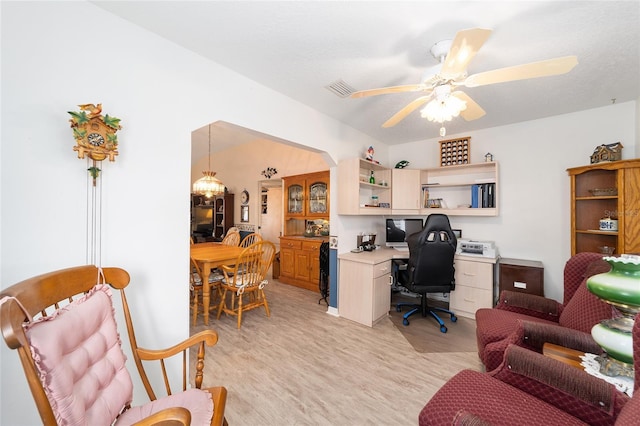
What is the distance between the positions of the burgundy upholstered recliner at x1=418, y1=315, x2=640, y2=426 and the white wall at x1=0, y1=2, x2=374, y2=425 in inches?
66.8

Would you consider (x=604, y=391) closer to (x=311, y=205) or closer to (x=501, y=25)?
(x=501, y=25)

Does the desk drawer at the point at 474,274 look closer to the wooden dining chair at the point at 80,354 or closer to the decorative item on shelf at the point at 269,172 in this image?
the wooden dining chair at the point at 80,354

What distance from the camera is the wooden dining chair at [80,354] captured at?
28.8 inches

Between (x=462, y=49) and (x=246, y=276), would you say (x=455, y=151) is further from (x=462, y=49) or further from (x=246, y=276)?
(x=246, y=276)

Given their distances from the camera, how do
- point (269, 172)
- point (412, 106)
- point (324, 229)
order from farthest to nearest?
1. point (269, 172)
2. point (324, 229)
3. point (412, 106)

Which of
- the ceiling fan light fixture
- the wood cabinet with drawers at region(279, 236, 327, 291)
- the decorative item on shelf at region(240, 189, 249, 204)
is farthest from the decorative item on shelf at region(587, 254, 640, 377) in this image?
the decorative item on shelf at region(240, 189, 249, 204)

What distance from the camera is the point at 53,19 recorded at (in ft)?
4.12

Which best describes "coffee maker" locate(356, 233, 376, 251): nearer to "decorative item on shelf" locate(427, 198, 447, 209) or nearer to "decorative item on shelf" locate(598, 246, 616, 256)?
"decorative item on shelf" locate(427, 198, 447, 209)

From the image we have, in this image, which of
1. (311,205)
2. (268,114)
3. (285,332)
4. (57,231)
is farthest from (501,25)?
(311,205)

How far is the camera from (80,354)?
926mm

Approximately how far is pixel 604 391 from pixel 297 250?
13.0 feet

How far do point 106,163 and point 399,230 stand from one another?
3571 millimetres

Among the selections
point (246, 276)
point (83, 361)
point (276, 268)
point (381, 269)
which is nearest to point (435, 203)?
point (381, 269)

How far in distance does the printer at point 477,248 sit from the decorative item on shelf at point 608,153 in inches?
52.5
